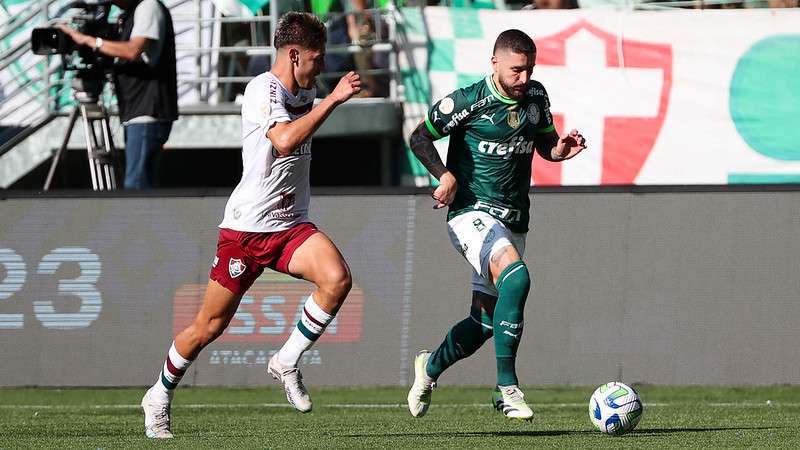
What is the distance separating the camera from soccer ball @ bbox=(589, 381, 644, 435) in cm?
746

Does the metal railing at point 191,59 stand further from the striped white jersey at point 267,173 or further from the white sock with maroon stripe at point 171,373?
the white sock with maroon stripe at point 171,373

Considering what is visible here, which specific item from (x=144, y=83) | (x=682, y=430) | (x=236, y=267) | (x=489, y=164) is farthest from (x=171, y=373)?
(x=144, y=83)

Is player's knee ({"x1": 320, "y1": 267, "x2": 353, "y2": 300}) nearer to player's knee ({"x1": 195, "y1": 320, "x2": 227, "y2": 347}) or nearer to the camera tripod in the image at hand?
player's knee ({"x1": 195, "y1": 320, "x2": 227, "y2": 347})

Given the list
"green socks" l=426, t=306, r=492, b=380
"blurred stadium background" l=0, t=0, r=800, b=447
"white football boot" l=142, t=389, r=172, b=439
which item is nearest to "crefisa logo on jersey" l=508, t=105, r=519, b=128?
"green socks" l=426, t=306, r=492, b=380

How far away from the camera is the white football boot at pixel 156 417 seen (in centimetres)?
→ 768

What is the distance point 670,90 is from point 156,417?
7352 millimetres

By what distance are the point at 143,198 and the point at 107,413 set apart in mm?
2490

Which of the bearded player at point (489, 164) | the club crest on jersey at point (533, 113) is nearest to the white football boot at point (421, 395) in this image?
the bearded player at point (489, 164)

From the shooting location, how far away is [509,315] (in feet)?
25.3

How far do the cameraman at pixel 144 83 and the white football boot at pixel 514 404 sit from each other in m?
5.49

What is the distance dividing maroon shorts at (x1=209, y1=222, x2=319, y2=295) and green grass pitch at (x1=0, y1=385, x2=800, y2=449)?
877mm

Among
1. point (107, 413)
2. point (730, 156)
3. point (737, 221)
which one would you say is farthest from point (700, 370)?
point (107, 413)

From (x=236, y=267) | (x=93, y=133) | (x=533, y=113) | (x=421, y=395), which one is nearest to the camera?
(x=236, y=267)

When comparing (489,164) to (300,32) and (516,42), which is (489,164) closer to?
(516,42)
